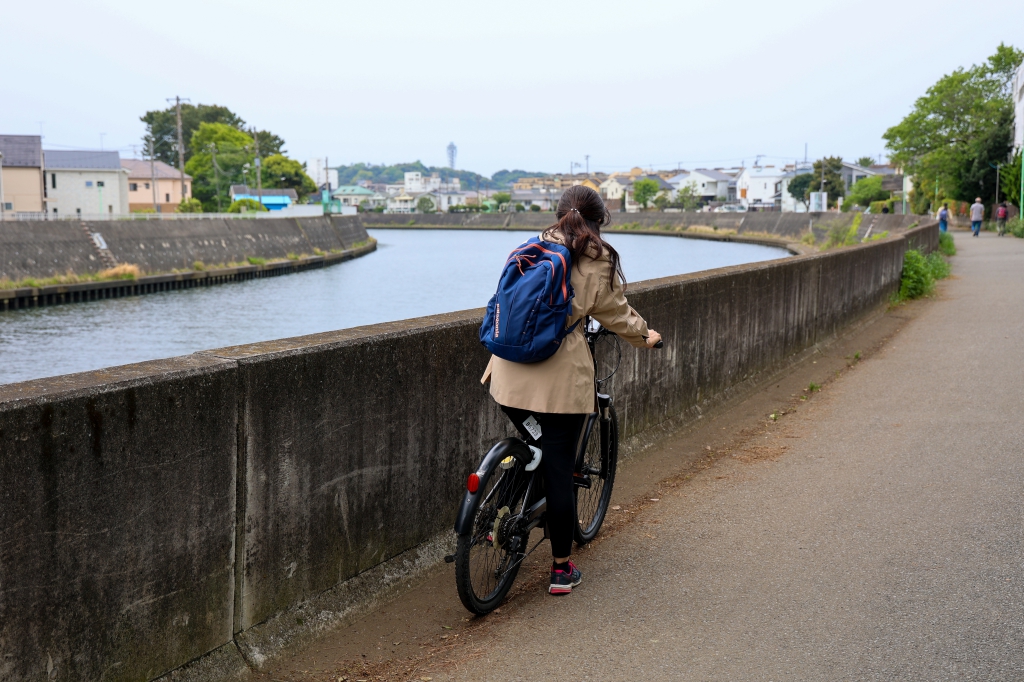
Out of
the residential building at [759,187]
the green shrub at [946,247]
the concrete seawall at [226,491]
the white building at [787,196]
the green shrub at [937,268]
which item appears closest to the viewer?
the concrete seawall at [226,491]

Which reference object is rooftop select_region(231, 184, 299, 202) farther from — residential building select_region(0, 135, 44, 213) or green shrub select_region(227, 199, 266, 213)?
residential building select_region(0, 135, 44, 213)

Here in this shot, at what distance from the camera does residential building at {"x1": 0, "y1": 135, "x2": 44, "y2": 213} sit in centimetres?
7100

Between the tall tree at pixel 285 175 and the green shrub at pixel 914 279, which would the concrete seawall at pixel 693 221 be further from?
the green shrub at pixel 914 279

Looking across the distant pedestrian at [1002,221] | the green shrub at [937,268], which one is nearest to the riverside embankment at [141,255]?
the green shrub at [937,268]

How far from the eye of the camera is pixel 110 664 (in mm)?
3043

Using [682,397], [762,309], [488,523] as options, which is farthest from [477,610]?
[762,309]

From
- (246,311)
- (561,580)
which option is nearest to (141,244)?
(246,311)

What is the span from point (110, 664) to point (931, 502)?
14.5ft

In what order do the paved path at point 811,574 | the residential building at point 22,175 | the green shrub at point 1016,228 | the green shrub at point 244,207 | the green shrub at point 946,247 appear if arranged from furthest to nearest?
the green shrub at point 244,207, the residential building at point 22,175, the green shrub at point 1016,228, the green shrub at point 946,247, the paved path at point 811,574

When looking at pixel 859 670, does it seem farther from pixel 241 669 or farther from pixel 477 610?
pixel 241 669

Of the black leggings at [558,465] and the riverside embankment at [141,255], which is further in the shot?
the riverside embankment at [141,255]

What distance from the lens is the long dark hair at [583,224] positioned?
152 inches

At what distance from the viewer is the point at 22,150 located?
72.5 metres

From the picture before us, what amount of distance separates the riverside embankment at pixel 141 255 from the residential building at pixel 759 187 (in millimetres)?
101523
